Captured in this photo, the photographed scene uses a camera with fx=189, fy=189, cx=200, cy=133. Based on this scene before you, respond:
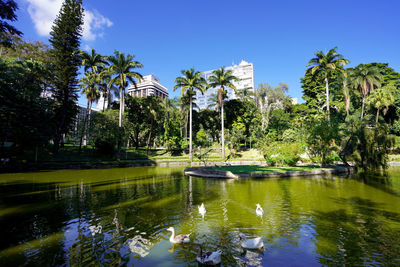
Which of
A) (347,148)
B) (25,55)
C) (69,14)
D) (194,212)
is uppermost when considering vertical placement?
(69,14)

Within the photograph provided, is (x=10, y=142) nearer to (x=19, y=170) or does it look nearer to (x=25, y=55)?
(x=19, y=170)

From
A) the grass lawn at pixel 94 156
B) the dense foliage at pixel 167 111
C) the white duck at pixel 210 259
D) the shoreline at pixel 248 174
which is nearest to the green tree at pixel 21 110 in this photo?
the dense foliage at pixel 167 111

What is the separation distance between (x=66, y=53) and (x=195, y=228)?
44568 mm

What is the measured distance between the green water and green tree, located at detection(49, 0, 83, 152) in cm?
3194

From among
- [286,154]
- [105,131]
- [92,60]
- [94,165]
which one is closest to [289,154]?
[286,154]

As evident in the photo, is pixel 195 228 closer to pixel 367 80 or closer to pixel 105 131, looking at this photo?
pixel 105 131

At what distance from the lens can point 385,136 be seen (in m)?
20.0

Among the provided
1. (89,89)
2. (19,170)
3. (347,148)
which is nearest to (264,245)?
(347,148)

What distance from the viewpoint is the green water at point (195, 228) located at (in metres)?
5.14

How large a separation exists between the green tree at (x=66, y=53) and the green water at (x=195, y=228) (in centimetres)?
3194

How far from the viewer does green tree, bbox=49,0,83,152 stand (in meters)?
37.0

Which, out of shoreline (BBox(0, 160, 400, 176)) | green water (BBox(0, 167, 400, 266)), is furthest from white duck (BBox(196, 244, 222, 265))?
shoreline (BBox(0, 160, 400, 176))

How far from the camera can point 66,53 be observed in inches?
1478

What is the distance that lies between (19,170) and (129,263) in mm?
30681
